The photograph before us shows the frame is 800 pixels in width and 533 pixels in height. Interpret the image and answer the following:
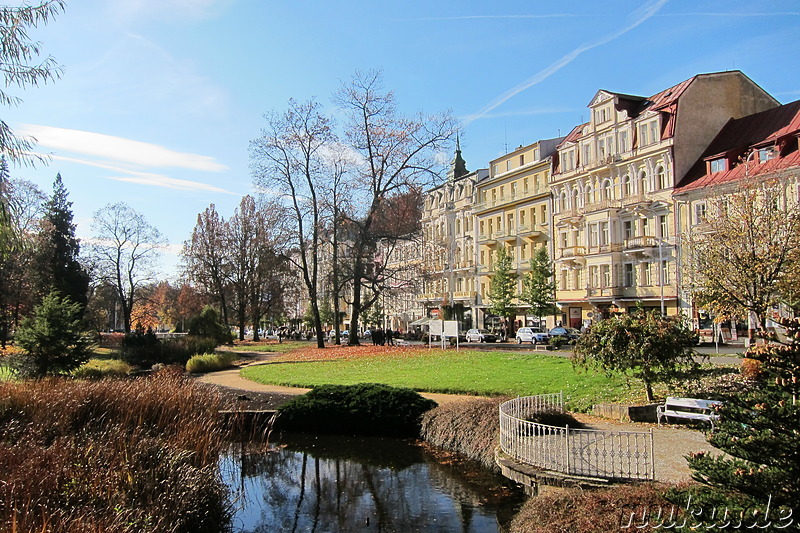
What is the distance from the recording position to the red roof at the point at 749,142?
1583 inches

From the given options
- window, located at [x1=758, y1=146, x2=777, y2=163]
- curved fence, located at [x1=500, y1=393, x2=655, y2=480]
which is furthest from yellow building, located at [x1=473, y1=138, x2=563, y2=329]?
curved fence, located at [x1=500, y1=393, x2=655, y2=480]

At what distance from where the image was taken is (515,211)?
2596 inches

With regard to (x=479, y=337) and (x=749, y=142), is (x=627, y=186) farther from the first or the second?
(x=479, y=337)

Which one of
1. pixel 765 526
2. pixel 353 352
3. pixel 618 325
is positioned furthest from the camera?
pixel 353 352

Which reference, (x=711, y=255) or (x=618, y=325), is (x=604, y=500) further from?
(x=711, y=255)

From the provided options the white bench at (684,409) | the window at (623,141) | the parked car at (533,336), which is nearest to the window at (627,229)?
the window at (623,141)

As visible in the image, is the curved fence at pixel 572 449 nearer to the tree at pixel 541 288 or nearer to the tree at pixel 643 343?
the tree at pixel 643 343

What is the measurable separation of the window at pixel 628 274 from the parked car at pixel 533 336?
8233mm

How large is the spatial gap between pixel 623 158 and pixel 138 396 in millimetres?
46095

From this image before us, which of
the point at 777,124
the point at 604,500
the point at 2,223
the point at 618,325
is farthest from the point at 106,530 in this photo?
the point at 777,124

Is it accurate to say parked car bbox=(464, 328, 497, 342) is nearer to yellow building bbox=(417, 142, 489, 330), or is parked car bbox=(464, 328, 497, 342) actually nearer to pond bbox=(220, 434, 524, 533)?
yellow building bbox=(417, 142, 489, 330)

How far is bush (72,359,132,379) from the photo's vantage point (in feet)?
81.2

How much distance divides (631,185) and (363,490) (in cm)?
4474

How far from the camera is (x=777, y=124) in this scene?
142 feet
